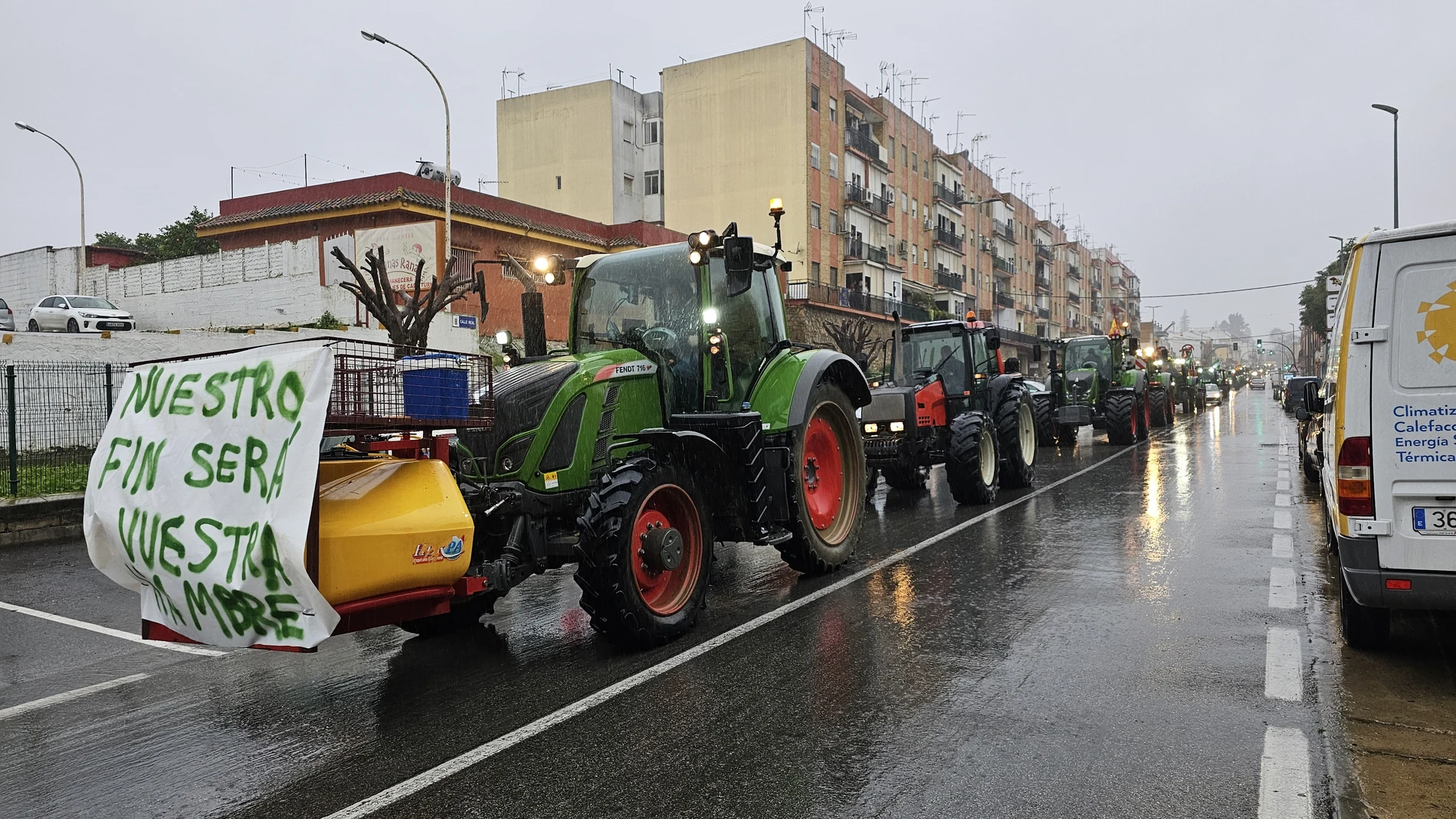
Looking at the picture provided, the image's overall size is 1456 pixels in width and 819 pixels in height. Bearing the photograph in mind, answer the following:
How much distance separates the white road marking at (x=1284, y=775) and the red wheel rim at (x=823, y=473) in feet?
13.4

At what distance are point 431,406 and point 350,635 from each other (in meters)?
2.31

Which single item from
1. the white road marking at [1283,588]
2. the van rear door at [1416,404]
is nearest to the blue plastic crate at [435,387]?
the van rear door at [1416,404]

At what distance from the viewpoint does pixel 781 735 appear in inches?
169

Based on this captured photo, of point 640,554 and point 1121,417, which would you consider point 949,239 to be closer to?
point 1121,417

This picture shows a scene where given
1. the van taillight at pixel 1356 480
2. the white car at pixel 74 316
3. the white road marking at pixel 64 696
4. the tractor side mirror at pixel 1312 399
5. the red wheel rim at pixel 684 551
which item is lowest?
the white road marking at pixel 64 696

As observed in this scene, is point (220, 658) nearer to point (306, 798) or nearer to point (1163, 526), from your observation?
point (306, 798)

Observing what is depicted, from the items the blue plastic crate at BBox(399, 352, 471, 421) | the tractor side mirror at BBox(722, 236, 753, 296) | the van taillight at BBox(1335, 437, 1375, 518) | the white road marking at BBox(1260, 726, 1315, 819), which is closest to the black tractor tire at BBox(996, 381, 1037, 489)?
the tractor side mirror at BBox(722, 236, 753, 296)

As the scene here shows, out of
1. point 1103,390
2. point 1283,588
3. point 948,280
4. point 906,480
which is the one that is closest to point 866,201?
point 948,280

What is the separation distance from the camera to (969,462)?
39.0 ft

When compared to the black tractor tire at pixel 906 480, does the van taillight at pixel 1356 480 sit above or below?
above

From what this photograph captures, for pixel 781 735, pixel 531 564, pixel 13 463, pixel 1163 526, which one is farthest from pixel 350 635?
pixel 13 463

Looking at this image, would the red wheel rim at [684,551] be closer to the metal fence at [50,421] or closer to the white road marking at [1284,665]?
the white road marking at [1284,665]

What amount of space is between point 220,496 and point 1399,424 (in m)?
5.53

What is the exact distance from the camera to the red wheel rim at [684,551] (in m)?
5.71
